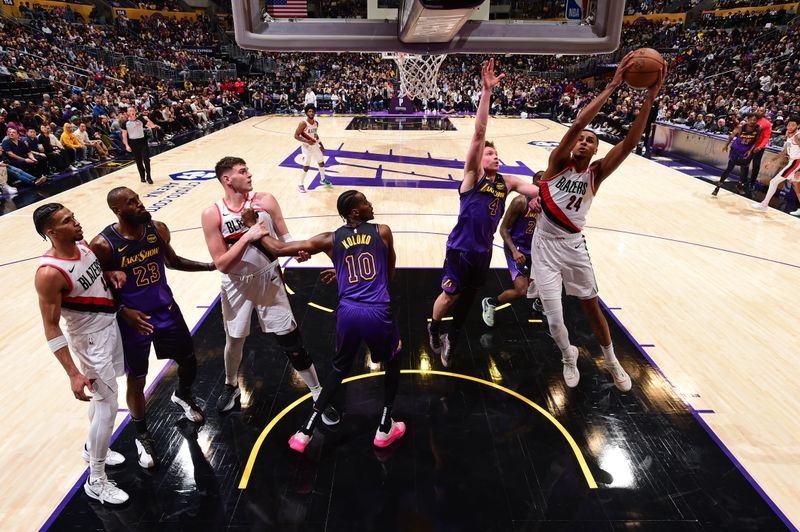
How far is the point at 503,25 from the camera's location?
4949 mm

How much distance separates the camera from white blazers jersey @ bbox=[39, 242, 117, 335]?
2.91 meters

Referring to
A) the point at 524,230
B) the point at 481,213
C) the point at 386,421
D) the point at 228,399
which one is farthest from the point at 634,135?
the point at 228,399

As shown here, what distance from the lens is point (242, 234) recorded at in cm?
364

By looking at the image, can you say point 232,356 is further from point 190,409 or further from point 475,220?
point 475,220

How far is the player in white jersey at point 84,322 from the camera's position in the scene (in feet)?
9.36

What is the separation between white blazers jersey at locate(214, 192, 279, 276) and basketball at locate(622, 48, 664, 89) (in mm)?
2782

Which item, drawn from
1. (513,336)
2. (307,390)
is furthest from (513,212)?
(307,390)

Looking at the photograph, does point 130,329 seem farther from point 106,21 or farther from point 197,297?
point 106,21

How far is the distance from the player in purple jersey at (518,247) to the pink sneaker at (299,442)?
2336 mm

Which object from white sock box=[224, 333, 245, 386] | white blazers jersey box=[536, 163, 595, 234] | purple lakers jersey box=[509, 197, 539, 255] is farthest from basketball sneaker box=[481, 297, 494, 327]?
white sock box=[224, 333, 245, 386]

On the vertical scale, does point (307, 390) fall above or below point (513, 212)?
below

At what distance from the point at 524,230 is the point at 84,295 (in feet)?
12.7

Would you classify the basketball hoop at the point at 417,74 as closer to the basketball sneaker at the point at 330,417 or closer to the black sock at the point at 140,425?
the basketball sneaker at the point at 330,417

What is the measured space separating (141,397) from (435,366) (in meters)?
2.43
